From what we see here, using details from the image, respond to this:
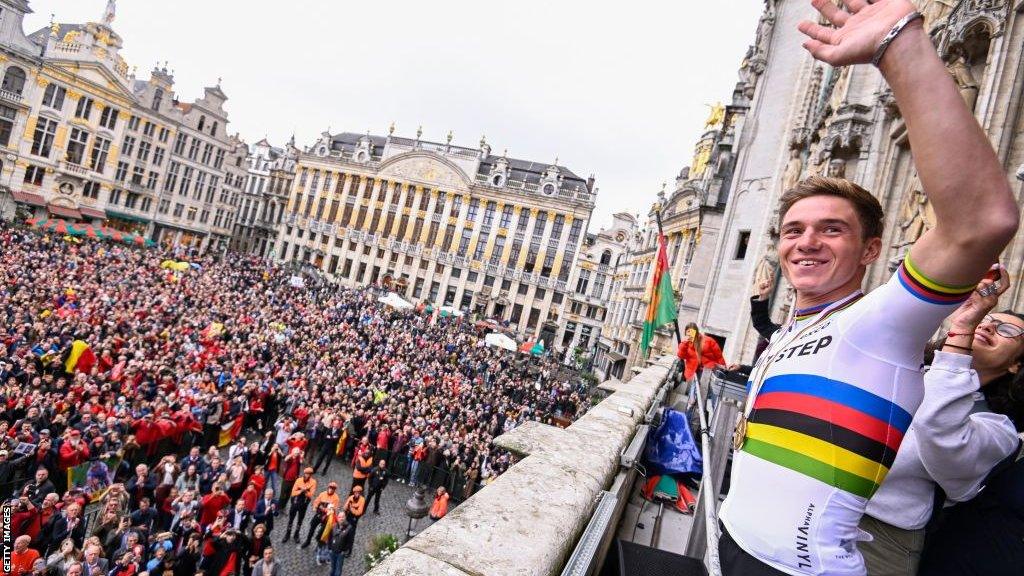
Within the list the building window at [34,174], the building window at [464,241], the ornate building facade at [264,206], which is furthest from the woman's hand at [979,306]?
the ornate building facade at [264,206]

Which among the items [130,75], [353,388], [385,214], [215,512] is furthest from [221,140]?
[215,512]

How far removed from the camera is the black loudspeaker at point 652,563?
2.81m

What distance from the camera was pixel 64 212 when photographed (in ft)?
154

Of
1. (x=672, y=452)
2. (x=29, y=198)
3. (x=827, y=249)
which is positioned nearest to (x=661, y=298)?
(x=672, y=452)

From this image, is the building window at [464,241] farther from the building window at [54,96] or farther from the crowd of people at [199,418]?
the building window at [54,96]

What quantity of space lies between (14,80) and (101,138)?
7.22 m

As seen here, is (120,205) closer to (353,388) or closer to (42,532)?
(353,388)

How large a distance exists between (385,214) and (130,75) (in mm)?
26875

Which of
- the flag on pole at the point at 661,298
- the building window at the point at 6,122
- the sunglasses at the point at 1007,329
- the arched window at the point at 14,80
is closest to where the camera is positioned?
the sunglasses at the point at 1007,329

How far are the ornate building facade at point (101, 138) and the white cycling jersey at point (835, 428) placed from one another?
57.3m

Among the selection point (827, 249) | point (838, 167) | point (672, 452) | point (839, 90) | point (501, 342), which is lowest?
point (501, 342)

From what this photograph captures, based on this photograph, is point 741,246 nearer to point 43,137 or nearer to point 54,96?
point 43,137

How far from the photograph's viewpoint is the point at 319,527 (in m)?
12.3

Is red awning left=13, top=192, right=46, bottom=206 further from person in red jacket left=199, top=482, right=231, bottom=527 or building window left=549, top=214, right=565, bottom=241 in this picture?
person in red jacket left=199, top=482, right=231, bottom=527
